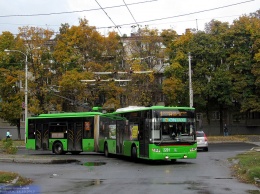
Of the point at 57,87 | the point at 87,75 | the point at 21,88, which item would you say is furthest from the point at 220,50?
the point at 21,88

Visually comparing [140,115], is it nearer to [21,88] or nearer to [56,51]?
[56,51]

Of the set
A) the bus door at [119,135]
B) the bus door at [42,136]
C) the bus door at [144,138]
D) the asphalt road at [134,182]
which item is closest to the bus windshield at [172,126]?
the bus door at [144,138]

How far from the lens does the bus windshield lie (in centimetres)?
2062

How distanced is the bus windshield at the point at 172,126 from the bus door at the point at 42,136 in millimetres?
12700

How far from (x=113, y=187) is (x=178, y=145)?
8.54m

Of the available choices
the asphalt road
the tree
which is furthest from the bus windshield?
the tree

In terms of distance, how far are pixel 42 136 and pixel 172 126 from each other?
44.3ft

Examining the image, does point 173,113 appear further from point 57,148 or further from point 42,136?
point 42,136

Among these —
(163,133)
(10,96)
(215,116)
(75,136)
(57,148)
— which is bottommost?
(57,148)

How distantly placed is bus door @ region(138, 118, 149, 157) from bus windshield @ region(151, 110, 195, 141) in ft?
1.70

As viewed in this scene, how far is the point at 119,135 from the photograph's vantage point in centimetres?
Result: 2502

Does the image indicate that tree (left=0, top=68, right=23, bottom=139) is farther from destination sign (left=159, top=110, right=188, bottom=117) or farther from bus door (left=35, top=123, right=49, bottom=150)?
destination sign (left=159, top=110, right=188, bottom=117)

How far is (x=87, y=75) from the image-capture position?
160 feet

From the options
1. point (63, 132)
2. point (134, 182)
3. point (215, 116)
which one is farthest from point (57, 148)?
point (215, 116)
